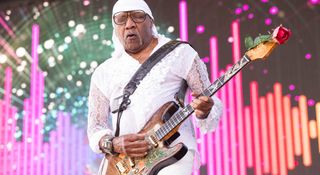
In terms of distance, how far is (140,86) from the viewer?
217 centimetres

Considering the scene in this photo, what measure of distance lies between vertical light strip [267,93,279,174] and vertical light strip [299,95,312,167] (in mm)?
198

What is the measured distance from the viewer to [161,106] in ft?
6.92

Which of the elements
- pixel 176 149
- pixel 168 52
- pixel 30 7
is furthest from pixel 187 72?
pixel 30 7

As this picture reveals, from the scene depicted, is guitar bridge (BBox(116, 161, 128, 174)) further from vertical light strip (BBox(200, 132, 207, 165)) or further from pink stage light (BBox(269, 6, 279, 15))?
pink stage light (BBox(269, 6, 279, 15))

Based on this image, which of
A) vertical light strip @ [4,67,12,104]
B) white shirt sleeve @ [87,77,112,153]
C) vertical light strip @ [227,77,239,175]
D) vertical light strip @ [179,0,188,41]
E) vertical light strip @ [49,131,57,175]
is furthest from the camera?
vertical light strip @ [4,67,12,104]

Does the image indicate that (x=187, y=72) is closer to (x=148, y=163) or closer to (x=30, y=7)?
(x=148, y=163)

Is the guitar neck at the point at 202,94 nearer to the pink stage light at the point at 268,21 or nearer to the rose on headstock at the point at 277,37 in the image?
the rose on headstock at the point at 277,37

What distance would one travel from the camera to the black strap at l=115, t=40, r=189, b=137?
2.18 m

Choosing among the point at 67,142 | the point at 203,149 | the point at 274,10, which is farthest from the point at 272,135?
the point at 67,142

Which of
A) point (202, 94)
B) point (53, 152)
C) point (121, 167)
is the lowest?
point (121, 167)

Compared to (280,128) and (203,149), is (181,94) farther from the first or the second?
(203,149)

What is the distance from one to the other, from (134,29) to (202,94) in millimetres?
400

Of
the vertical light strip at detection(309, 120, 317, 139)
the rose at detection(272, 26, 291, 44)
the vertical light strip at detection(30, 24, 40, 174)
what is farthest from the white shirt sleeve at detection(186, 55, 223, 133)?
the vertical light strip at detection(30, 24, 40, 174)

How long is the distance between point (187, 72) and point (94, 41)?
2.86 m
